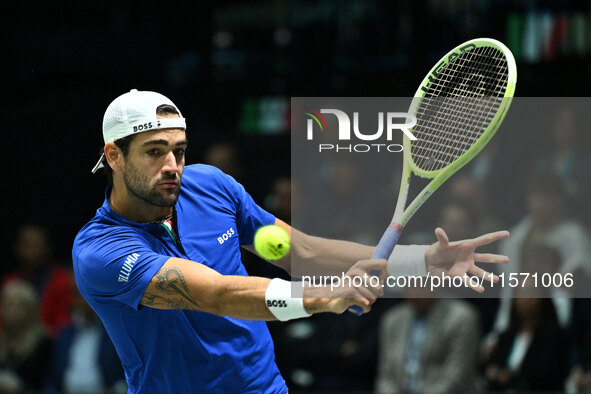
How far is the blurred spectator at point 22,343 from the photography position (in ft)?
26.2

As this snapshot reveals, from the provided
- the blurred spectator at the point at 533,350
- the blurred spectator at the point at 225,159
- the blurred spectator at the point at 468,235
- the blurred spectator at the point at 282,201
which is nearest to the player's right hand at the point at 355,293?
the blurred spectator at the point at 468,235

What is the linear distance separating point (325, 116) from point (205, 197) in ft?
9.17

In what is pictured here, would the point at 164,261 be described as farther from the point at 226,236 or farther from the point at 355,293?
the point at 355,293

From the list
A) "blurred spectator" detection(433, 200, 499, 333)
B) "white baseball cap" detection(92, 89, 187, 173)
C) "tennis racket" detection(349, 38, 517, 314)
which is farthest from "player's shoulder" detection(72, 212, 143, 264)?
"blurred spectator" detection(433, 200, 499, 333)

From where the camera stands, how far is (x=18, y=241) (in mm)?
9117

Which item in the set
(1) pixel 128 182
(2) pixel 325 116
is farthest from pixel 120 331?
(2) pixel 325 116

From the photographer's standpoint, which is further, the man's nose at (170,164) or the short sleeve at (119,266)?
the man's nose at (170,164)

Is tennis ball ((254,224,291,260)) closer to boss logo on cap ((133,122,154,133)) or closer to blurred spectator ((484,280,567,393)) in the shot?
boss logo on cap ((133,122,154,133))

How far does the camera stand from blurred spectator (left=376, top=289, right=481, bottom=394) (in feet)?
22.5

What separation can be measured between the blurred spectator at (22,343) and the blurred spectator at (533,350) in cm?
366

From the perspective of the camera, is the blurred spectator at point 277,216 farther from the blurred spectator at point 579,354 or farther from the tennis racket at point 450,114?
the tennis racket at point 450,114

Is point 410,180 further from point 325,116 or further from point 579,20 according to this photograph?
point 579,20

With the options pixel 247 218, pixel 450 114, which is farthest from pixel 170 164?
pixel 450 114

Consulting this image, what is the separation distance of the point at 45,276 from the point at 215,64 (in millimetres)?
2772
